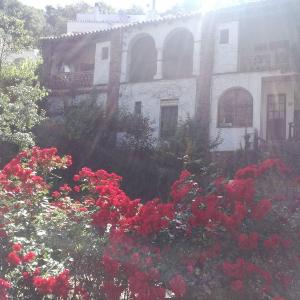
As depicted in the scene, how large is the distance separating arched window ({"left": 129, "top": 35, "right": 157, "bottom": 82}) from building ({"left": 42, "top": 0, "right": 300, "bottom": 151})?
0.05 m

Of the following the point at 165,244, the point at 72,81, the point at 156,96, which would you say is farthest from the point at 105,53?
the point at 165,244

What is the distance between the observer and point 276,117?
20172 millimetres

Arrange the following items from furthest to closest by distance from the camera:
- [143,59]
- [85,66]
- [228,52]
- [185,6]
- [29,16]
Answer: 1. [29,16]
2. [185,6]
3. [85,66]
4. [143,59]
5. [228,52]

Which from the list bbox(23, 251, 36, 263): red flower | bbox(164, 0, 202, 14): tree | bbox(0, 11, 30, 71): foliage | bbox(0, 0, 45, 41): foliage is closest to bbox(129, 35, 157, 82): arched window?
bbox(0, 11, 30, 71): foliage

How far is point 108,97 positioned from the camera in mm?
22422

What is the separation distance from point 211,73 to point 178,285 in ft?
56.0

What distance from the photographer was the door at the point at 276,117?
20.0 metres

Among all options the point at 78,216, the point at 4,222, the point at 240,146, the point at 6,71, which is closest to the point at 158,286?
the point at 78,216

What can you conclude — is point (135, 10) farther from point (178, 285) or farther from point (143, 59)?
point (178, 285)

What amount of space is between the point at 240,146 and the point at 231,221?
14.4m

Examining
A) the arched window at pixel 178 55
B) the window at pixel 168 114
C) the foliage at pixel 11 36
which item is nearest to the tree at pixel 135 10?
the arched window at pixel 178 55

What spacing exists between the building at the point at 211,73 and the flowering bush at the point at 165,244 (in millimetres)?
13736

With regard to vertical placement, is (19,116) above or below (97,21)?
below

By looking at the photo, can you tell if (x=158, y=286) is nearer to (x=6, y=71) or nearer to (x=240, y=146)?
(x=240, y=146)
